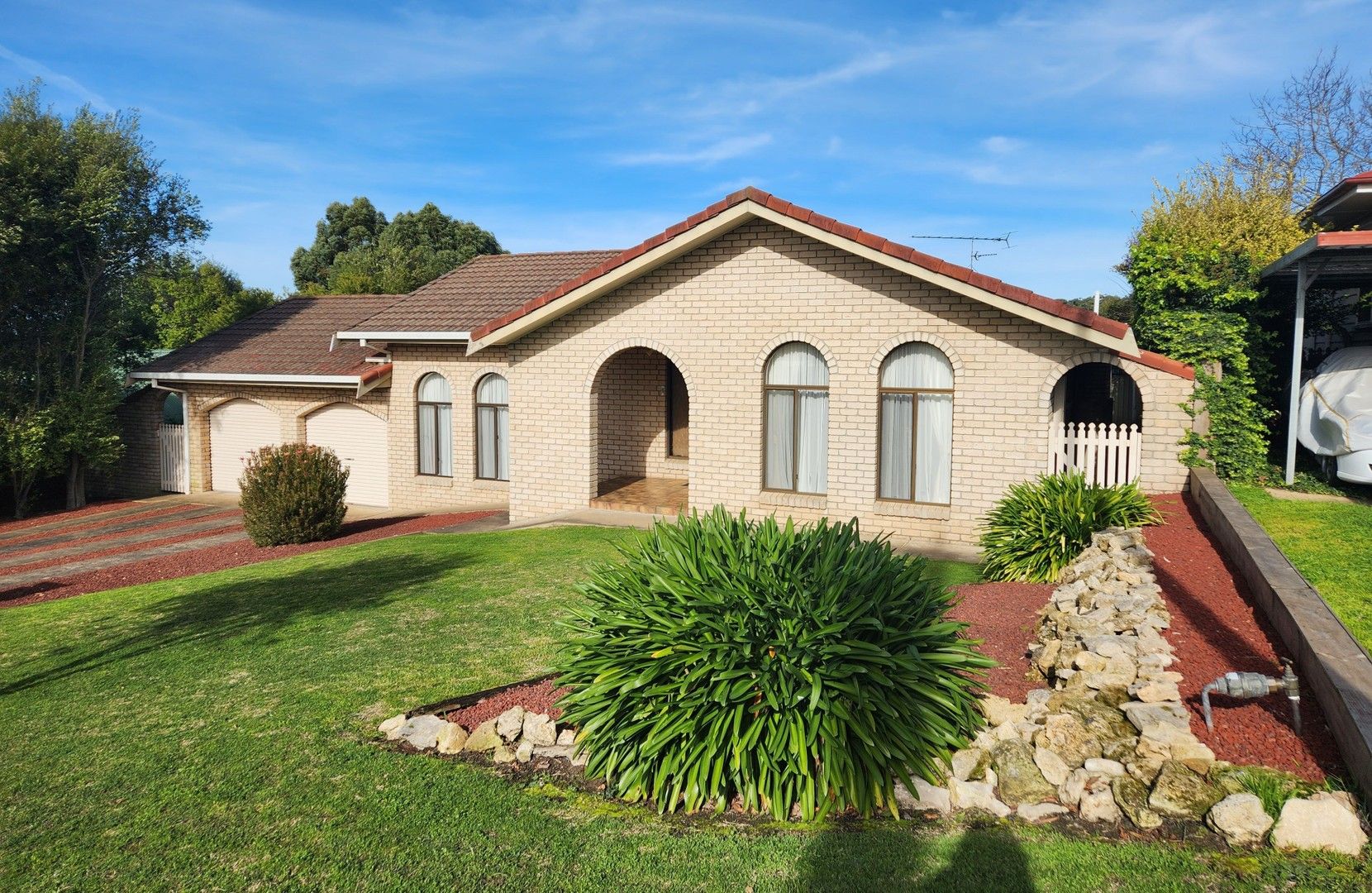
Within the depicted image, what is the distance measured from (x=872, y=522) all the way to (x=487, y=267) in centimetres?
1326

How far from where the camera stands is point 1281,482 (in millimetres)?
13922

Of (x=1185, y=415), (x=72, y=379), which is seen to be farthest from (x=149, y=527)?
(x=1185, y=415)

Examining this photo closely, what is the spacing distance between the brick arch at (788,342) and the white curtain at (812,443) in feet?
2.08

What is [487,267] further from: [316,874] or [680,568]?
[316,874]

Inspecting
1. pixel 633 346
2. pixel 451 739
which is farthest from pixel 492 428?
pixel 451 739

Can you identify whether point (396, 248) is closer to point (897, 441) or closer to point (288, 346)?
point (288, 346)

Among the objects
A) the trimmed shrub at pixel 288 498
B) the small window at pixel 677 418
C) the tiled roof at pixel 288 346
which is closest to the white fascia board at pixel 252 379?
the tiled roof at pixel 288 346

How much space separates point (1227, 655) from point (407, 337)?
17.6m

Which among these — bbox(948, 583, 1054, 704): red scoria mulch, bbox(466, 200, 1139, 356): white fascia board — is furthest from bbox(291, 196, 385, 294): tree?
bbox(948, 583, 1054, 704): red scoria mulch

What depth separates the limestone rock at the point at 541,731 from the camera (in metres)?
6.36

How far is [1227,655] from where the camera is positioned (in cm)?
670

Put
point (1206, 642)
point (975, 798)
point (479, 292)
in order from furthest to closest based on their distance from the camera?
point (479, 292) < point (1206, 642) < point (975, 798)

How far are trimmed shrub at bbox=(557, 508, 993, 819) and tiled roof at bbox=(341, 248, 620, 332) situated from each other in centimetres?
1476

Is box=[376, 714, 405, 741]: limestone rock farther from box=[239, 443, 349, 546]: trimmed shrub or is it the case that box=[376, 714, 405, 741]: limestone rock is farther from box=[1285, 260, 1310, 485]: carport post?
box=[1285, 260, 1310, 485]: carport post
